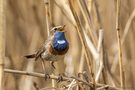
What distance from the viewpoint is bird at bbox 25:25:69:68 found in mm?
2151

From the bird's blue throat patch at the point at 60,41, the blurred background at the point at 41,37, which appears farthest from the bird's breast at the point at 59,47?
the blurred background at the point at 41,37

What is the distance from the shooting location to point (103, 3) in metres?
2.74

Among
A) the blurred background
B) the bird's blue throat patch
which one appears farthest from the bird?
the blurred background

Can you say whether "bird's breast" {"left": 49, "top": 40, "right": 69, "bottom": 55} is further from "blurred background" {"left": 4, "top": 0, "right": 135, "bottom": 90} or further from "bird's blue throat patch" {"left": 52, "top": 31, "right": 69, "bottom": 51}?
"blurred background" {"left": 4, "top": 0, "right": 135, "bottom": 90}

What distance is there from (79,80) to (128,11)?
1.29 metres

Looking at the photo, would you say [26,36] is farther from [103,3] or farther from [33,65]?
[103,3]

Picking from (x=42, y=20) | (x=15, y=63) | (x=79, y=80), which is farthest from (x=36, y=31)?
(x=79, y=80)

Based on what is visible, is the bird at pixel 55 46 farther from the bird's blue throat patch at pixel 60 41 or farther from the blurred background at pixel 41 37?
the blurred background at pixel 41 37

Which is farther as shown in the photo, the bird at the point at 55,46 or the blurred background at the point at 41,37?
the blurred background at the point at 41,37

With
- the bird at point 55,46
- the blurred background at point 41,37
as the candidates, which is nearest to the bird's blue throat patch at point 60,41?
the bird at point 55,46

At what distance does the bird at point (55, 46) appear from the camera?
215 cm

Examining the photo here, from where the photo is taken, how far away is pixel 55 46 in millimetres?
2260

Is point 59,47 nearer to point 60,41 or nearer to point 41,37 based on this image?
point 60,41

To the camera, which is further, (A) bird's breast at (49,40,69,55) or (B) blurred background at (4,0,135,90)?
(B) blurred background at (4,0,135,90)
